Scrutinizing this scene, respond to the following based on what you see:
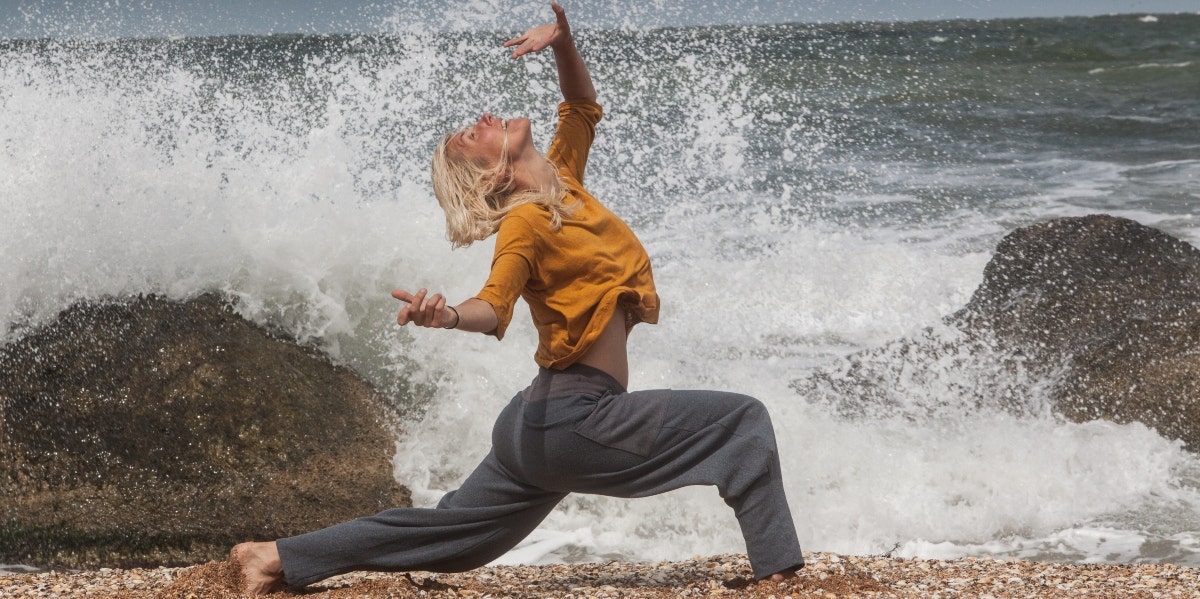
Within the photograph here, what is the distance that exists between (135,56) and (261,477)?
839 centimetres

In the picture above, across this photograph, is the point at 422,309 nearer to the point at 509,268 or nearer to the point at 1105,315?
the point at 509,268

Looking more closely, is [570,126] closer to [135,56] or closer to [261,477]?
[261,477]

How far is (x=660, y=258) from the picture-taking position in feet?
33.7

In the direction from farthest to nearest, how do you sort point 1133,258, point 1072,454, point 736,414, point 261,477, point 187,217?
1. point 1133,258
2. point 187,217
3. point 1072,454
4. point 261,477
5. point 736,414

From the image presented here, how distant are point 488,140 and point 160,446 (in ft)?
9.18

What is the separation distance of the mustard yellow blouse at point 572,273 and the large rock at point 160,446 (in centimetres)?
251

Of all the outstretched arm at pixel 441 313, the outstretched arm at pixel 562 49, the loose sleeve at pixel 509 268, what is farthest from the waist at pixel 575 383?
the outstretched arm at pixel 562 49

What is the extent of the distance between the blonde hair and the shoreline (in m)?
1.16

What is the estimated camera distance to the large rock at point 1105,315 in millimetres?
6016

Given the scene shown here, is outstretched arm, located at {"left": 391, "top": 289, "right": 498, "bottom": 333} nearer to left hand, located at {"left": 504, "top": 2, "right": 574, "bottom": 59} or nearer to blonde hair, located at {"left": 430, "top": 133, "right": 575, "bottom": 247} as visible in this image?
blonde hair, located at {"left": 430, "top": 133, "right": 575, "bottom": 247}

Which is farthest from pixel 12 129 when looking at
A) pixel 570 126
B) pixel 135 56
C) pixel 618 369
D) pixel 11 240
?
pixel 135 56

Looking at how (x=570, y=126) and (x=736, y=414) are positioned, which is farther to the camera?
(x=570, y=126)

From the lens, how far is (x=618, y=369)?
3150 millimetres

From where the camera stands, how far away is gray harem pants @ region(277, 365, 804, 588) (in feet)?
10.1
